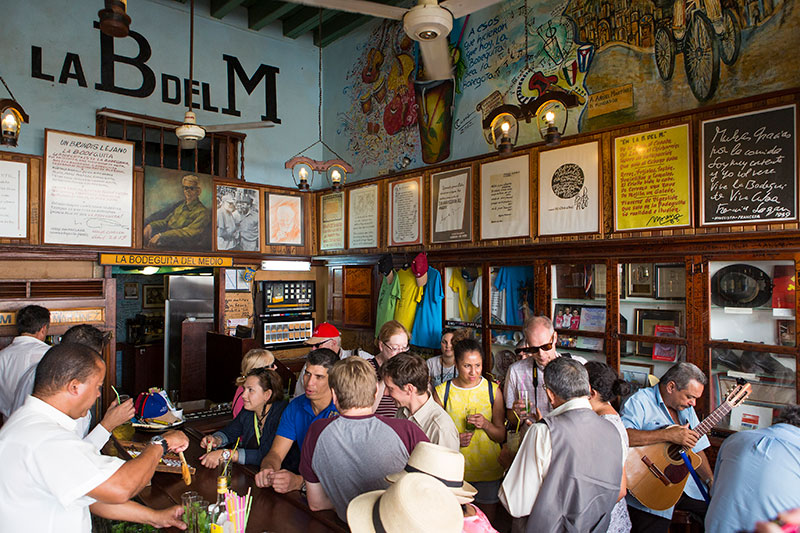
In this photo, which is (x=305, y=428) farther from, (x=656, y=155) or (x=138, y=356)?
(x=138, y=356)

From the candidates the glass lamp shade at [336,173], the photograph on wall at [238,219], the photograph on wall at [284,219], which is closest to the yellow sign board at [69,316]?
the photograph on wall at [238,219]

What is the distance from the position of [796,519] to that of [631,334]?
3986 mm

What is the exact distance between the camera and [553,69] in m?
5.94

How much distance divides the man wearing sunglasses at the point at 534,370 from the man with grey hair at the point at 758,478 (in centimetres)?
127

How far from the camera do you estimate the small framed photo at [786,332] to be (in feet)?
12.7

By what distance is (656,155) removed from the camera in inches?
179

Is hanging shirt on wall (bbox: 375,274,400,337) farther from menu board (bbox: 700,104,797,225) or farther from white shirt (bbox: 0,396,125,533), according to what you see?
white shirt (bbox: 0,396,125,533)

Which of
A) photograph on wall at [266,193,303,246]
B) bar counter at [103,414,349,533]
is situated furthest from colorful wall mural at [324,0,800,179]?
bar counter at [103,414,349,533]

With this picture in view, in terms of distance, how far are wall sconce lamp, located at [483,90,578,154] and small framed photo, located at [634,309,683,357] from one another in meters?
1.75

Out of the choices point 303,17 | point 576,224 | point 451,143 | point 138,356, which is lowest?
point 138,356

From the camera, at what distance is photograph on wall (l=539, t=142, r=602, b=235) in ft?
16.3

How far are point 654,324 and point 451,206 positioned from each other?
8.87 feet

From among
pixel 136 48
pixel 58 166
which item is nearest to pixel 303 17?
pixel 136 48

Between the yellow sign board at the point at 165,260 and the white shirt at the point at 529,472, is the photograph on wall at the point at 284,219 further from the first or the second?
the white shirt at the point at 529,472
